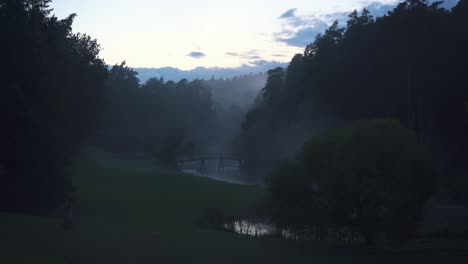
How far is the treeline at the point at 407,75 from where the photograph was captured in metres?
61.3

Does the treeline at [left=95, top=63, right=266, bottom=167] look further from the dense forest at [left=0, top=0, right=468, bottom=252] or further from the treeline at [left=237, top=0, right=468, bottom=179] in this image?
the treeline at [left=237, top=0, right=468, bottom=179]

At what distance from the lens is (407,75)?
2488 inches

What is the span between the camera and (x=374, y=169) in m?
27.3

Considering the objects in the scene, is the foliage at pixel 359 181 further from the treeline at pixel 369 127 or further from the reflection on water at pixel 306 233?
the reflection on water at pixel 306 233

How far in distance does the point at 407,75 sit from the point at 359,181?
39.3m

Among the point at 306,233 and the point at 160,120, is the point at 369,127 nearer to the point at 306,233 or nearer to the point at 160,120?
the point at 306,233

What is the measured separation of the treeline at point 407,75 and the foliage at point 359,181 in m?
32.5

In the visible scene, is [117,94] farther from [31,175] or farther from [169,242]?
[169,242]

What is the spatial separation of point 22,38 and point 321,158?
702 inches

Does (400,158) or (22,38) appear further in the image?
(22,38)

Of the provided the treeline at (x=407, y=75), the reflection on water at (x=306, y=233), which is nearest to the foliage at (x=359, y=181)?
the reflection on water at (x=306, y=233)

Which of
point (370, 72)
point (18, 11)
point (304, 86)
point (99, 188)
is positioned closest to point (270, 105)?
point (304, 86)

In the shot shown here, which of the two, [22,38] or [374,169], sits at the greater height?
[22,38]

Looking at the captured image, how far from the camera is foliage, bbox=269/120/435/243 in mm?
27031
